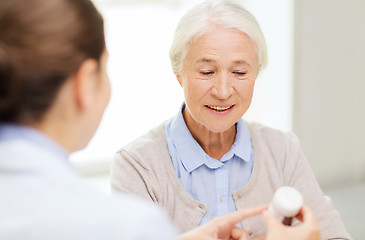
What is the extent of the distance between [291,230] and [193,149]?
0.58m

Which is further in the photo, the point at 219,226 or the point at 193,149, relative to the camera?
the point at 193,149

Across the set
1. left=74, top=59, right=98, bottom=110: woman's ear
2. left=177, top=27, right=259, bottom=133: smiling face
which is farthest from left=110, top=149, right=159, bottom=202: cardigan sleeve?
left=74, top=59, right=98, bottom=110: woman's ear

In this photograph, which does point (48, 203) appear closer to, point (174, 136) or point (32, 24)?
point (32, 24)

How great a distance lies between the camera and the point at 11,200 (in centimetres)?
64

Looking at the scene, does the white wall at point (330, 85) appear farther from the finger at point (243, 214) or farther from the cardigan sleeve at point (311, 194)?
the finger at point (243, 214)

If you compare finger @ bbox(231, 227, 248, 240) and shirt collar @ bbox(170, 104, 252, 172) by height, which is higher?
shirt collar @ bbox(170, 104, 252, 172)

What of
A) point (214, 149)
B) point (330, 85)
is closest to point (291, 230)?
point (214, 149)

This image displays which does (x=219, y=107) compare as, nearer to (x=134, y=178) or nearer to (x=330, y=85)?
(x=134, y=178)

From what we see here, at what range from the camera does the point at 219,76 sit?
54.7 inches

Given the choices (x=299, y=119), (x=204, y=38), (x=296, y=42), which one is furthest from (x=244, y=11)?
(x=299, y=119)

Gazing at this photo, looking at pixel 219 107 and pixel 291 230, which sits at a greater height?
pixel 219 107

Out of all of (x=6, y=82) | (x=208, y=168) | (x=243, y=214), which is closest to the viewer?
(x=6, y=82)

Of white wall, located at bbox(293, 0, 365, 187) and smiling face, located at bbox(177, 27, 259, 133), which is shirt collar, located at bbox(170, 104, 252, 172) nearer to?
smiling face, located at bbox(177, 27, 259, 133)

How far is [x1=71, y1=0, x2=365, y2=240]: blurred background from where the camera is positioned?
2.51m
